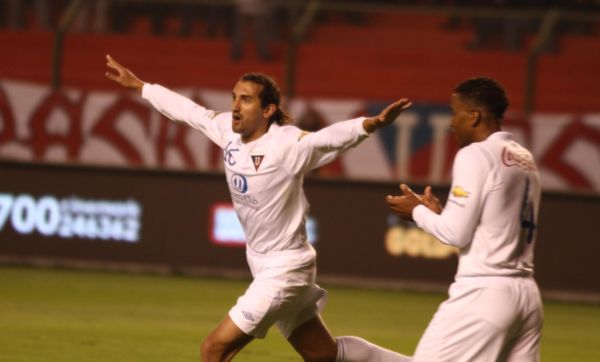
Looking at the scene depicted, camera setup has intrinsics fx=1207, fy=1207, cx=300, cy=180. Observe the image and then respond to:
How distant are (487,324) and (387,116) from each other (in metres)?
1.54

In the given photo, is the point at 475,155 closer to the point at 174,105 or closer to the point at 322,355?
the point at 322,355

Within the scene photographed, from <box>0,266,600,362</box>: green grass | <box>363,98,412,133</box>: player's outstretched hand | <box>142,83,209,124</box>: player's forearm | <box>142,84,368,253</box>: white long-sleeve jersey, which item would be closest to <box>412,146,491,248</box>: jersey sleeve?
<box>363,98,412,133</box>: player's outstretched hand

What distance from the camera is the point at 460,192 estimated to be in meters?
5.57

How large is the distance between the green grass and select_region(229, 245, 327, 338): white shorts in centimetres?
214

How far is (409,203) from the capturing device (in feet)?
19.4

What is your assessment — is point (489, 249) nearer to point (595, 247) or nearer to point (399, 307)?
point (399, 307)

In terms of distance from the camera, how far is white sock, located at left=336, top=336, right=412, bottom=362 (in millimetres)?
7152

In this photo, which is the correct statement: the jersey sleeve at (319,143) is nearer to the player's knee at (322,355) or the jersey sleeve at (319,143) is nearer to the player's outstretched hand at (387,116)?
the player's outstretched hand at (387,116)

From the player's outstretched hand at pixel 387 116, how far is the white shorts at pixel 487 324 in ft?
4.00

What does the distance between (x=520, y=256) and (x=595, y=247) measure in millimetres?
9029

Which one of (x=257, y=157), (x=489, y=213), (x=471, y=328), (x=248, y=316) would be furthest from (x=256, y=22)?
(x=471, y=328)

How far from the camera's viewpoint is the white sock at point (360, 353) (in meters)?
7.15

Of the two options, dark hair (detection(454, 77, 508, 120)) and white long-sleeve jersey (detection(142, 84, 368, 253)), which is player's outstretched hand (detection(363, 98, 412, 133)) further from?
dark hair (detection(454, 77, 508, 120))

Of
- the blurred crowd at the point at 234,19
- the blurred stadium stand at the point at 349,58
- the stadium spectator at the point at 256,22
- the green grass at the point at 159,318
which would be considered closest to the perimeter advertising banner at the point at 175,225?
the green grass at the point at 159,318
